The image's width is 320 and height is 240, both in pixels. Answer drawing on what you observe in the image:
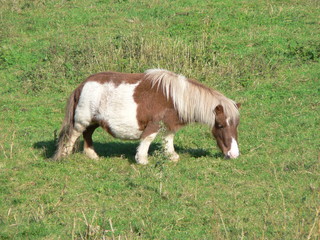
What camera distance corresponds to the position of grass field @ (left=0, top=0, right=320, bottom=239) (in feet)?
24.9

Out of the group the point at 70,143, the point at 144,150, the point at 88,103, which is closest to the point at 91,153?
the point at 70,143

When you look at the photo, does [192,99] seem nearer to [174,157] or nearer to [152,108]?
[152,108]

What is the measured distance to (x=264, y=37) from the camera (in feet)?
51.9

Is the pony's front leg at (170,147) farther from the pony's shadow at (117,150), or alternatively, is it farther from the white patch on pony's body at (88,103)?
the white patch on pony's body at (88,103)

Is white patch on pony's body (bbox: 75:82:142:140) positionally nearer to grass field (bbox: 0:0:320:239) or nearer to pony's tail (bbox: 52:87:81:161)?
pony's tail (bbox: 52:87:81:161)

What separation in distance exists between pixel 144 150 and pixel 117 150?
115 cm

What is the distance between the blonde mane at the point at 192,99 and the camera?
984cm

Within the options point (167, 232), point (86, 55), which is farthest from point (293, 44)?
point (167, 232)

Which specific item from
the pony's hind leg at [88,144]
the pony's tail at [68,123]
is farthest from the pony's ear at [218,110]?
the pony's tail at [68,123]

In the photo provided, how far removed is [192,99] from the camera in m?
9.88

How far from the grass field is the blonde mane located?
700 millimetres

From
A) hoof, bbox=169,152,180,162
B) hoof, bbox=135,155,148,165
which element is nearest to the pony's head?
hoof, bbox=169,152,180,162

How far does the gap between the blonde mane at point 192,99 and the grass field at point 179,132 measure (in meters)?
0.70

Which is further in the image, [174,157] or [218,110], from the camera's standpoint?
[174,157]
